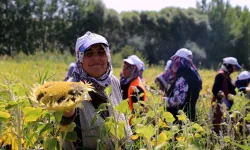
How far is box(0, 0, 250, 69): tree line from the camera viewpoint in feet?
95.3

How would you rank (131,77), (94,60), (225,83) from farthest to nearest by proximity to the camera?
(225,83) < (131,77) < (94,60)

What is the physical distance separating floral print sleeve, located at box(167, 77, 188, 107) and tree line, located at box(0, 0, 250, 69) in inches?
869

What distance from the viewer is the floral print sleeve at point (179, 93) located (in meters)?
3.43

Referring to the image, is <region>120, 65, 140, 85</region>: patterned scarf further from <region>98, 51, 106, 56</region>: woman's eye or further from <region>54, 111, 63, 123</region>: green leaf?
<region>54, 111, 63, 123</region>: green leaf

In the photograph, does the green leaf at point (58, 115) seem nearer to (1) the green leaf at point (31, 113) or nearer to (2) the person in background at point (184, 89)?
(1) the green leaf at point (31, 113)

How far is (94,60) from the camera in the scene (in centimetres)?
182

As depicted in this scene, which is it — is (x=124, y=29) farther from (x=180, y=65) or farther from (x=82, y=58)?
(x=82, y=58)

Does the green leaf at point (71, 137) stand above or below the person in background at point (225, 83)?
above

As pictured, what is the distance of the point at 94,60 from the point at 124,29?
3260 centimetres

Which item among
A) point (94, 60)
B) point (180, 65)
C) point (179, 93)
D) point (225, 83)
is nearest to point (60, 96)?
point (94, 60)

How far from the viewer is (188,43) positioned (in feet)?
118

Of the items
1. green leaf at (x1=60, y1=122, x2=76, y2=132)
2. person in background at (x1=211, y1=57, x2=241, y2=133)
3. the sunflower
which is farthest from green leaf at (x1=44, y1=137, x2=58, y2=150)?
person in background at (x1=211, y1=57, x2=241, y2=133)

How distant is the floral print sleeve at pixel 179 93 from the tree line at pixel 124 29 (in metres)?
22.1

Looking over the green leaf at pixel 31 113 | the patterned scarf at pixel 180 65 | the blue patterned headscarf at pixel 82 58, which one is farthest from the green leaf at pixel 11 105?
the patterned scarf at pixel 180 65
